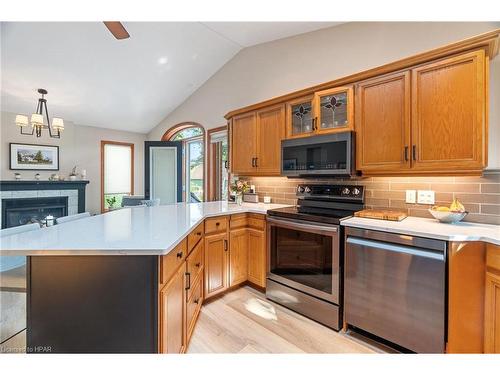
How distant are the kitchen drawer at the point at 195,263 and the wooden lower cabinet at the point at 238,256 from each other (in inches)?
16.3

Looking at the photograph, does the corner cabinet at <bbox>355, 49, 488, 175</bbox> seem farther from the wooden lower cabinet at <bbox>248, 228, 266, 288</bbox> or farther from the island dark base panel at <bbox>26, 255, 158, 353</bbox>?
the island dark base panel at <bbox>26, 255, 158, 353</bbox>

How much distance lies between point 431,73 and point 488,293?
5.08 feet

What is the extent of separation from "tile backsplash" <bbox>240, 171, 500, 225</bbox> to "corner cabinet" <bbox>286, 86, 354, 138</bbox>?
1.96 feet

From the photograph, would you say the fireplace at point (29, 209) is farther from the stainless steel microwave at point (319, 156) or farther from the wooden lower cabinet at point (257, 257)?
the stainless steel microwave at point (319, 156)

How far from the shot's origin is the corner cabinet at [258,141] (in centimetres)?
271

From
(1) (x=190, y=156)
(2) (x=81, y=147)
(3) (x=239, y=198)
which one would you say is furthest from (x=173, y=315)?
(2) (x=81, y=147)

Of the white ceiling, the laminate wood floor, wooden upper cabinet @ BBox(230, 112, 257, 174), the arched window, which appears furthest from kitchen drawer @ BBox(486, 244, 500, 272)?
the arched window

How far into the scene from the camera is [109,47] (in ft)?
10.7

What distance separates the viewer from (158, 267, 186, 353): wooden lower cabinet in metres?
1.16

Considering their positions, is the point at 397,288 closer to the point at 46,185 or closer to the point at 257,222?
the point at 257,222

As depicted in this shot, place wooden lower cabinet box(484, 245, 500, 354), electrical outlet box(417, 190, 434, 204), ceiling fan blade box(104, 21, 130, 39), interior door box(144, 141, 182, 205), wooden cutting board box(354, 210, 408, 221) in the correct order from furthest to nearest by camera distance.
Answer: interior door box(144, 141, 182, 205), ceiling fan blade box(104, 21, 130, 39), electrical outlet box(417, 190, 434, 204), wooden cutting board box(354, 210, 408, 221), wooden lower cabinet box(484, 245, 500, 354)

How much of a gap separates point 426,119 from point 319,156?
891mm

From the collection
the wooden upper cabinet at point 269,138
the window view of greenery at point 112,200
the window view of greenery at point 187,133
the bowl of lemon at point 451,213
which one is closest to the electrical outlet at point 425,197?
the bowl of lemon at point 451,213
